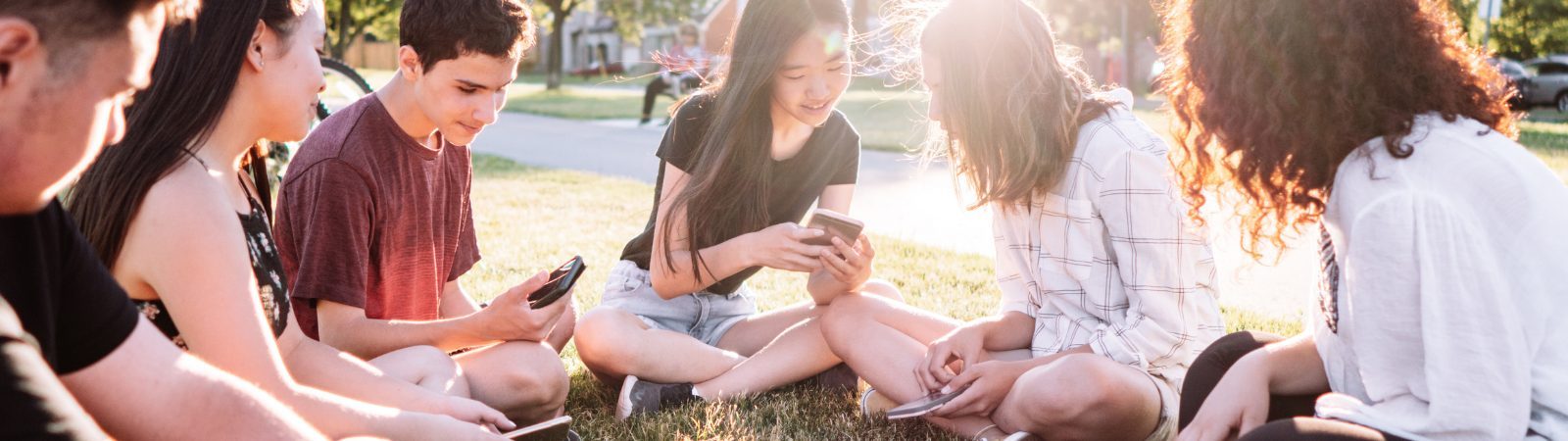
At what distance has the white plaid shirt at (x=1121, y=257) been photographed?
285 cm

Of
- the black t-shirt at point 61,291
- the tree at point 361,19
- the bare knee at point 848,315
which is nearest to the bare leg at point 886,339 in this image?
the bare knee at point 848,315

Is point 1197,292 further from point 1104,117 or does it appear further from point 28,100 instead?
point 28,100

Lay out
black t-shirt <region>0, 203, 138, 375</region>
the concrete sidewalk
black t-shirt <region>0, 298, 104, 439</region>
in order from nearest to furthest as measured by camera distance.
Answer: black t-shirt <region>0, 298, 104, 439</region>
black t-shirt <region>0, 203, 138, 375</region>
the concrete sidewalk

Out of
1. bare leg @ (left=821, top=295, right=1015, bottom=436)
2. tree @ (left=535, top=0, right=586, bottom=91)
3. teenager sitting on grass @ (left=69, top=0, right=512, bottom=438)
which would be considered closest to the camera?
teenager sitting on grass @ (left=69, top=0, right=512, bottom=438)

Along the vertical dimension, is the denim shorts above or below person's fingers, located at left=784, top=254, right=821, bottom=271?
below

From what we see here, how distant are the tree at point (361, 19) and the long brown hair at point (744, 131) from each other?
30869mm

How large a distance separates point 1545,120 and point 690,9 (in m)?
34.3

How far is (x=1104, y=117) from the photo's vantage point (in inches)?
117

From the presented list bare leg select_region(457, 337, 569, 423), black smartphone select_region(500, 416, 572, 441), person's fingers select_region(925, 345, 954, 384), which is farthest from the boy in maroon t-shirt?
person's fingers select_region(925, 345, 954, 384)

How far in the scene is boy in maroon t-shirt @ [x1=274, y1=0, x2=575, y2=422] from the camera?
285cm

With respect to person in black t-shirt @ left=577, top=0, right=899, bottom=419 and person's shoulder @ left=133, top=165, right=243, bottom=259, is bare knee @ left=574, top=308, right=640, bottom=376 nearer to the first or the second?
person in black t-shirt @ left=577, top=0, right=899, bottom=419

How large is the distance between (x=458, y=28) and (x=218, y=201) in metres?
1.08

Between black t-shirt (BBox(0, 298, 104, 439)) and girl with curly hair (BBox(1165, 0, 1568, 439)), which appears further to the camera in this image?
girl with curly hair (BBox(1165, 0, 1568, 439))

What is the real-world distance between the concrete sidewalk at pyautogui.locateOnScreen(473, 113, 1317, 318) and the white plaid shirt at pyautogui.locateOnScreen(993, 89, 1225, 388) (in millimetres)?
136
